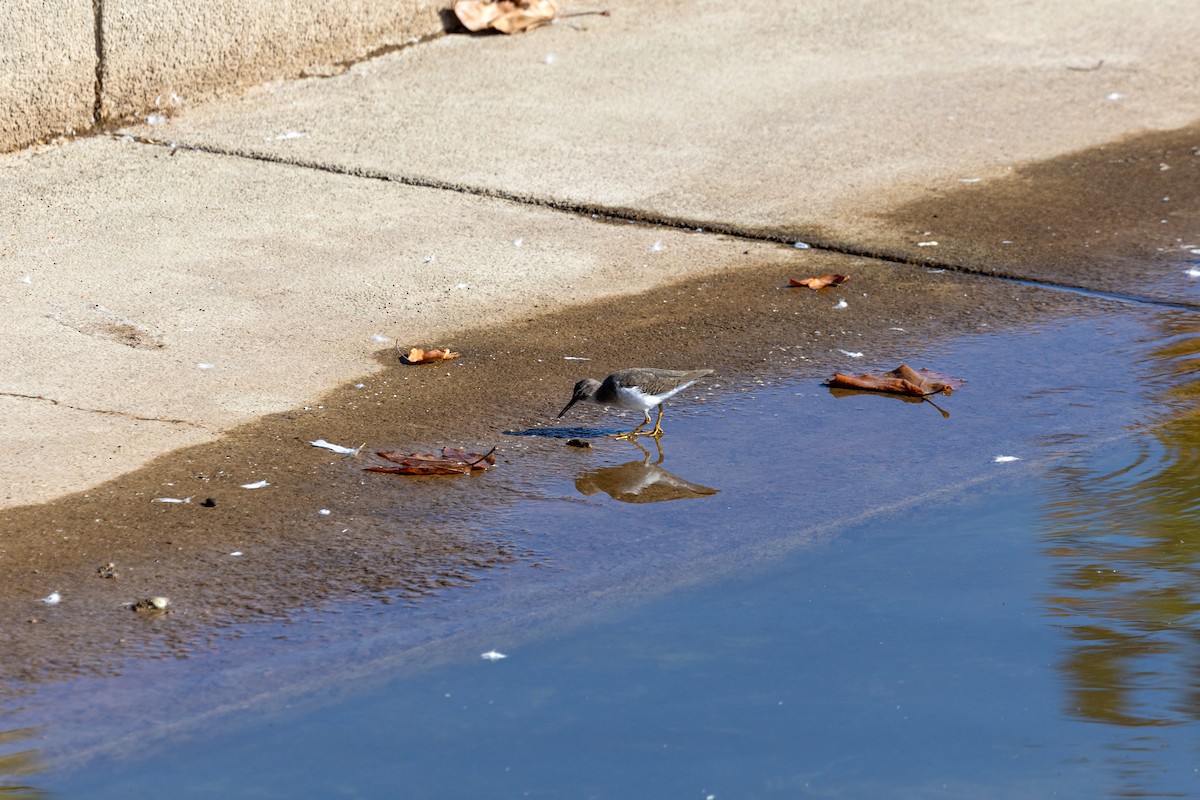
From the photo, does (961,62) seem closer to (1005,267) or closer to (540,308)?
(1005,267)

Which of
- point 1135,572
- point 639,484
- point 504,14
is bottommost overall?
point 639,484

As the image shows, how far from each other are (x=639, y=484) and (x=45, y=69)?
4.42m

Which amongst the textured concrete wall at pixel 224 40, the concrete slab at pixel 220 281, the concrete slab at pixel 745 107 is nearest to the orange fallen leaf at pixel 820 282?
the concrete slab at pixel 220 281

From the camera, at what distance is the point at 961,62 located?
10.2 metres

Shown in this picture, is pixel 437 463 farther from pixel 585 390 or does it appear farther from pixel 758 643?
pixel 758 643

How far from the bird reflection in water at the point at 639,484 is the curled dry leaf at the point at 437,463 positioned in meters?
0.33

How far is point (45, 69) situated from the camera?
8.17m

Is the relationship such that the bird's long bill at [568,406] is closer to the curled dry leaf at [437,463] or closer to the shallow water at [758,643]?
the shallow water at [758,643]

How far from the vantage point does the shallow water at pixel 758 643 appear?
3885 millimetres

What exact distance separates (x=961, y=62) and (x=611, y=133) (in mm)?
2681

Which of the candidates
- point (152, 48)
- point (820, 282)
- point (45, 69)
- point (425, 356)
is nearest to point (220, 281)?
point (425, 356)

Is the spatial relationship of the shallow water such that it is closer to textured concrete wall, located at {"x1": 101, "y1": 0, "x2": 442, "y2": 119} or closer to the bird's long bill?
the bird's long bill

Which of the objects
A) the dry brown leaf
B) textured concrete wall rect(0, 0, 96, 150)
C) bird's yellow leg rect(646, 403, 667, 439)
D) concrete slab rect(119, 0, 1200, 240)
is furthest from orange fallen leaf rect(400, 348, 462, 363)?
textured concrete wall rect(0, 0, 96, 150)

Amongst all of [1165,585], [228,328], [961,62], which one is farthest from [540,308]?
[961,62]
